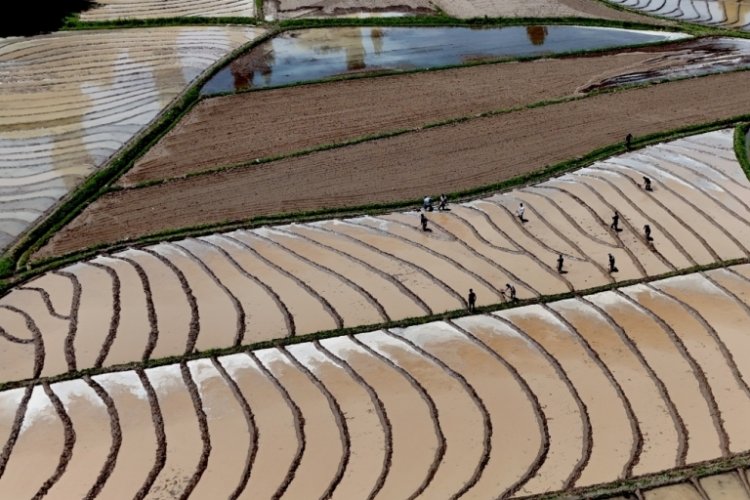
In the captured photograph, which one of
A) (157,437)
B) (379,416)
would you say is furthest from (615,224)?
(157,437)

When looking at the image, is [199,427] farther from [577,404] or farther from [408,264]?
[408,264]

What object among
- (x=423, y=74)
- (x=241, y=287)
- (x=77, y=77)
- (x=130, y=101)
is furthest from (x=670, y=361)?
(x=77, y=77)

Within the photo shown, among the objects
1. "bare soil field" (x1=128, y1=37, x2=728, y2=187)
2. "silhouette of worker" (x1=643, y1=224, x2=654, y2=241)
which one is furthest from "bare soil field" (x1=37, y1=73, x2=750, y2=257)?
"silhouette of worker" (x1=643, y1=224, x2=654, y2=241)

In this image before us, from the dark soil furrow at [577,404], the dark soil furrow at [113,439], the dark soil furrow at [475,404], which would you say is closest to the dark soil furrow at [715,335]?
the dark soil furrow at [577,404]

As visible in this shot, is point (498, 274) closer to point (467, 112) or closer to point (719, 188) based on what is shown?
point (719, 188)

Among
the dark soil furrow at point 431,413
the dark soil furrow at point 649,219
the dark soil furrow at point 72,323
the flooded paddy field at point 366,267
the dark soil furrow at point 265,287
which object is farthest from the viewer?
the dark soil furrow at point 649,219

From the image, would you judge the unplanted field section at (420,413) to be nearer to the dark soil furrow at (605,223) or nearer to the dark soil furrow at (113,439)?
the dark soil furrow at (113,439)
